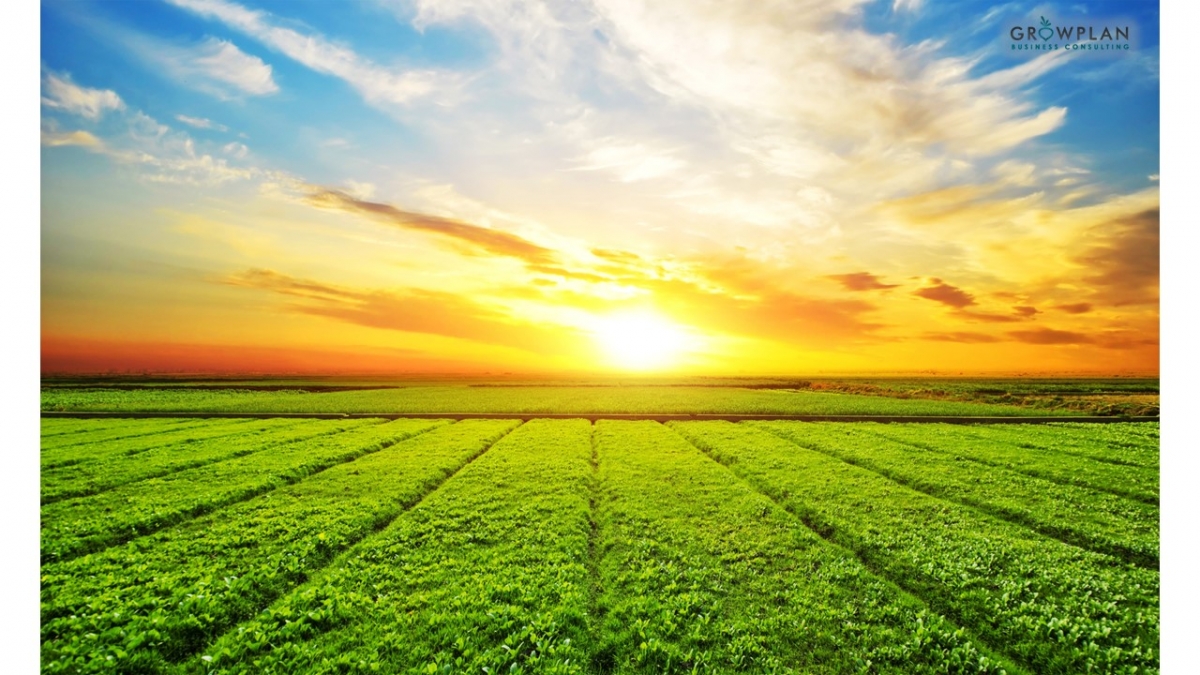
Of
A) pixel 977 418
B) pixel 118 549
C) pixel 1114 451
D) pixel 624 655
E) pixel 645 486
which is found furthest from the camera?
pixel 977 418

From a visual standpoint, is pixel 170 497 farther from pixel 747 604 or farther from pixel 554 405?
pixel 554 405

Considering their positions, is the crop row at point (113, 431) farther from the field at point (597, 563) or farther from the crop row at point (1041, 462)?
the crop row at point (1041, 462)

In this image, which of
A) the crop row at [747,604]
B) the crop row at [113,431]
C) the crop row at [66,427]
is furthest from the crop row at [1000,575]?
the crop row at [66,427]

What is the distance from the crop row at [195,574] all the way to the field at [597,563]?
0.06 metres

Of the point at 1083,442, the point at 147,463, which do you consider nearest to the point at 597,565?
the point at 147,463

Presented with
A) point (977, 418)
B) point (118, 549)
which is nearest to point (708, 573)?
point (118, 549)

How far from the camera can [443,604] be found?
10.7 metres

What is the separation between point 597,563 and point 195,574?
9.69 metres

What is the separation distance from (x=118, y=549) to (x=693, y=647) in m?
15.6

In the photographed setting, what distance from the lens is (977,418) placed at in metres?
51.2

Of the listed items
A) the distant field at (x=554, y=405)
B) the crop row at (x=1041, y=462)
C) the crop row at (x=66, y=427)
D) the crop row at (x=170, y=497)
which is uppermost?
the crop row at (x=170, y=497)

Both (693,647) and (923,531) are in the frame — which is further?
(923,531)

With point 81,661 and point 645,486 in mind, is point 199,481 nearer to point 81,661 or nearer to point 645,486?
point 81,661

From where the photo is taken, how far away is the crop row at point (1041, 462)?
2112 cm
